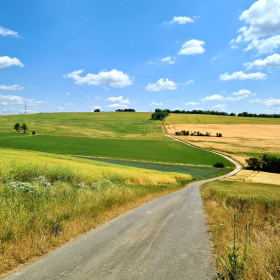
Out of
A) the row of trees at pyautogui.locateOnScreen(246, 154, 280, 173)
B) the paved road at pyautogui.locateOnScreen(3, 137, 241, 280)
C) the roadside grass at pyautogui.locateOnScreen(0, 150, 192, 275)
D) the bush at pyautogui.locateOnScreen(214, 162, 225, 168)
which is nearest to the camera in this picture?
the paved road at pyautogui.locateOnScreen(3, 137, 241, 280)

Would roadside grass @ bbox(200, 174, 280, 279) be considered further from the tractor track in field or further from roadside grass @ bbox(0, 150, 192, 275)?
roadside grass @ bbox(0, 150, 192, 275)

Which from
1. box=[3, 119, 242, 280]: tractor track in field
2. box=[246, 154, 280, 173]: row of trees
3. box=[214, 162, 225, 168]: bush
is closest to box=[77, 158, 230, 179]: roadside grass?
box=[214, 162, 225, 168]: bush

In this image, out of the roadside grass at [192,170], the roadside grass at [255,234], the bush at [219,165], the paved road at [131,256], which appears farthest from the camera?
the bush at [219,165]

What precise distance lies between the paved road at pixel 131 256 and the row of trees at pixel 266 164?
188 ft

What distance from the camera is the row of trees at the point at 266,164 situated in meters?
56.0

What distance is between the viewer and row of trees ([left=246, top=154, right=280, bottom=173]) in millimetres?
56000

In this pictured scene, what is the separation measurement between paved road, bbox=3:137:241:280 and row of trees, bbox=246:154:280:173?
57238 millimetres

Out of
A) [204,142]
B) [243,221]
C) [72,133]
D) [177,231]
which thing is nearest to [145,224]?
[177,231]

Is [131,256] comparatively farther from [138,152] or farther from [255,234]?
[138,152]

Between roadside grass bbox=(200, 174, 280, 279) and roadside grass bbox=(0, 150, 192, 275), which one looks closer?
roadside grass bbox=(200, 174, 280, 279)

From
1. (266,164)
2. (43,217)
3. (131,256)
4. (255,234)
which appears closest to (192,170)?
(266,164)

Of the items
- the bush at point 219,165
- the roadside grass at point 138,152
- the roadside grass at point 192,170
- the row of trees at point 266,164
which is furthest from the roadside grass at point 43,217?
the row of trees at point 266,164

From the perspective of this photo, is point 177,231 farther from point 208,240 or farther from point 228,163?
point 228,163

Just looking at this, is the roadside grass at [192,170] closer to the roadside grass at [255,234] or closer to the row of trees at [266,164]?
the row of trees at [266,164]
